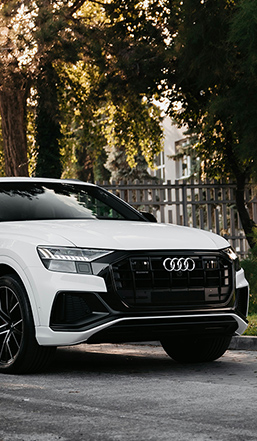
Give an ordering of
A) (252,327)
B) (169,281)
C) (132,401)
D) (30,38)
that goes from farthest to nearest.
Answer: (30,38) < (252,327) < (169,281) < (132,401)

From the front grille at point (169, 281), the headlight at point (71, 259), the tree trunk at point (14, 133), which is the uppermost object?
the tree trunk at point (14, 133)

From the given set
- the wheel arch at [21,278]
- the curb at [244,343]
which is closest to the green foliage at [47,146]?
the curb at [244,343]

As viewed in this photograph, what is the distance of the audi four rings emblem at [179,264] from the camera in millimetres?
7203

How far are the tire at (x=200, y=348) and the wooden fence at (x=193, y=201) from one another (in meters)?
9.40

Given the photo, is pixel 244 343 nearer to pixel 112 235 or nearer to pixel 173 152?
pixel 112 235

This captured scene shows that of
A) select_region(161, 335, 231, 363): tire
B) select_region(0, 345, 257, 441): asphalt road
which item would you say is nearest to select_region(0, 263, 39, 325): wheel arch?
select_region(0, 345, 257, 441): asphalt road

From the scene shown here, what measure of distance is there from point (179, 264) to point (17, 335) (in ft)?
4.93

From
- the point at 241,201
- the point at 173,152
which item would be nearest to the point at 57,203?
the point at 241,201

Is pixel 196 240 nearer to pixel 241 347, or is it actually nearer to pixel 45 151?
pixel 241 347

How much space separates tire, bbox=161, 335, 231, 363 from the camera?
8180mm

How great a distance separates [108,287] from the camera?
6.97 meters

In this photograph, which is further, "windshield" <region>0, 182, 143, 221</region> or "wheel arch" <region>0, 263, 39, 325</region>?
"windshield" <region>0, 182, 143, 221</region>

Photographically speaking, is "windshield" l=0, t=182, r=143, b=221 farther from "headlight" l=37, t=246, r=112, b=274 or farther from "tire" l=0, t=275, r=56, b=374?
"headlight" l=37, t=246, r=112, b=274

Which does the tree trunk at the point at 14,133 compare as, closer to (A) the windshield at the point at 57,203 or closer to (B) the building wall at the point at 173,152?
(A) the windshield at the point at 57,203
